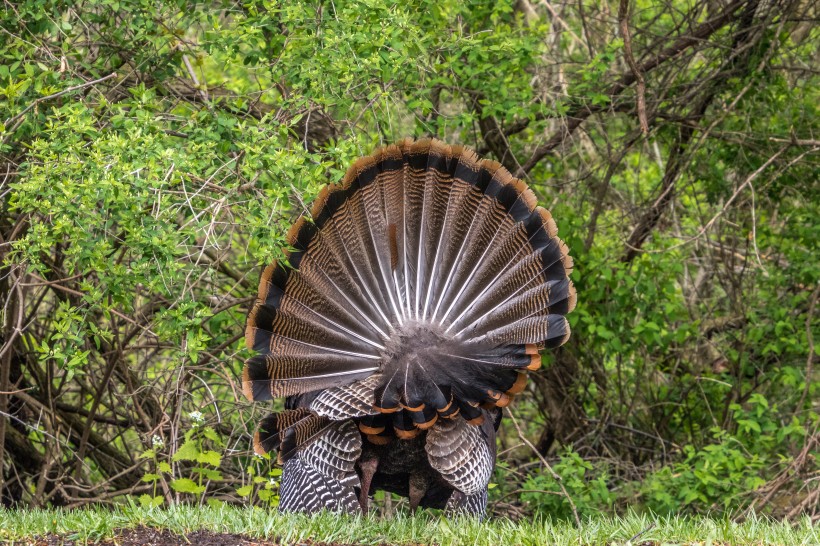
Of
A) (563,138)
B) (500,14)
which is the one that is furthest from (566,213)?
(500,14)

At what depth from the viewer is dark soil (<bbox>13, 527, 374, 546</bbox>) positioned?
A: 455cm

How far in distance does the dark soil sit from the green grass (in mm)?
49

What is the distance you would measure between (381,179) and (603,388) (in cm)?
500

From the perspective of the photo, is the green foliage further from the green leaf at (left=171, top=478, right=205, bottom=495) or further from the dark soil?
the dark soil

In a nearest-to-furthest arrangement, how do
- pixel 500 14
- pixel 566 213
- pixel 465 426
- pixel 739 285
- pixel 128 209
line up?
1. pixel 128 209
2. pixel 465 426
3. pixel 500 14
4. pixel 566 213
5. pixel 739 285

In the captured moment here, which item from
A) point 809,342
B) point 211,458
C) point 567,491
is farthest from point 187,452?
point 809,342

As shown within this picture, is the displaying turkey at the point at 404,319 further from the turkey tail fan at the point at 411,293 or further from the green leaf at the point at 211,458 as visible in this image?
the green leaf at the point at 211,458

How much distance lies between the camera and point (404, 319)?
6.07m

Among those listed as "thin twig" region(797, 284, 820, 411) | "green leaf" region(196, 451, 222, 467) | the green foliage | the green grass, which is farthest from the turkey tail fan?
"thin twig" region(797, 284, 820, 411)

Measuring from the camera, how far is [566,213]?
9.21 meters

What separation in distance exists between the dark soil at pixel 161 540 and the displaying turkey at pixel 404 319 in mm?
1072

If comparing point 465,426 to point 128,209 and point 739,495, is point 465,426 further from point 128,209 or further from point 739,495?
point 739,495

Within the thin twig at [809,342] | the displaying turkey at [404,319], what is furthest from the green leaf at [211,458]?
the thin twig at [809,342]

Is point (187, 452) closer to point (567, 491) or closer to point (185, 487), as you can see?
point (185, 487)
